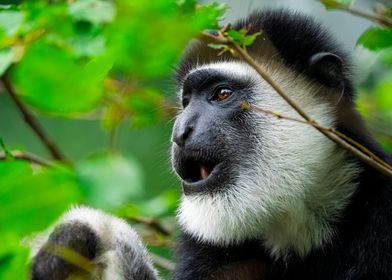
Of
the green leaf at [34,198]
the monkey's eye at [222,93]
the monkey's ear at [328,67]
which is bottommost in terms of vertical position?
the monkey's eye at [222,93]

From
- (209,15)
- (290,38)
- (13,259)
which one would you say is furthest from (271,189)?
(13,259)

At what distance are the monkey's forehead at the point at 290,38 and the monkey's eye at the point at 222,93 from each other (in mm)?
206

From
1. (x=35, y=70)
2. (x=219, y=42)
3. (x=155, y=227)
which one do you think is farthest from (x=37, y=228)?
(x=155, y=227)

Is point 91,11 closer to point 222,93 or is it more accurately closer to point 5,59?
point 5,59

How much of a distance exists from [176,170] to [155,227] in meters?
0.95

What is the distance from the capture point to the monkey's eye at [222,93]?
286cm

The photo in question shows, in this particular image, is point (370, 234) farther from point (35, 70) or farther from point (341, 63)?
point (35, 70)

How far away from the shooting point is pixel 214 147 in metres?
2.59

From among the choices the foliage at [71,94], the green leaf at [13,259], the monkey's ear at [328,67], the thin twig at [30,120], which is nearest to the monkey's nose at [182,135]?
the thin twig at [30,120]

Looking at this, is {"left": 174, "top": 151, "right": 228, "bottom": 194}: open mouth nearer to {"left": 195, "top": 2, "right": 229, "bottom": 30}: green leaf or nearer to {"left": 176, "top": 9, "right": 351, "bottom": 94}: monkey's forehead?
{"left": 176, "top": 9, "right": 351, "bottom": 94}: monkey's forehead

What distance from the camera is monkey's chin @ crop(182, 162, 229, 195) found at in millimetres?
2605

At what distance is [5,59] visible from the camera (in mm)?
1723

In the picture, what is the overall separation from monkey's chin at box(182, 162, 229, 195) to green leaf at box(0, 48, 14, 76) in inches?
41.6

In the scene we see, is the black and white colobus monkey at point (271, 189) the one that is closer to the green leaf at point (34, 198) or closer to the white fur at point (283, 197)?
the white fur at point (283, 197)
